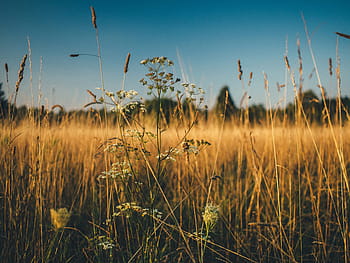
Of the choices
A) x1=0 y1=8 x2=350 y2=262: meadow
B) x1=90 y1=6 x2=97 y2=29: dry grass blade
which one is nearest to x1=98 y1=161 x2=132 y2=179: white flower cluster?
x1=0 y1=8 x2=350 y2=262: meadow

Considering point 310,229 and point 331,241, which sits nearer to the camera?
point 331,241

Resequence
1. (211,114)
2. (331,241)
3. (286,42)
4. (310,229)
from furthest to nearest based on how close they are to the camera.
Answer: (211,114) → (310,229) → (331,241) → (286,42)

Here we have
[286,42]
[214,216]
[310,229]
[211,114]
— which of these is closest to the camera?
[214,216]

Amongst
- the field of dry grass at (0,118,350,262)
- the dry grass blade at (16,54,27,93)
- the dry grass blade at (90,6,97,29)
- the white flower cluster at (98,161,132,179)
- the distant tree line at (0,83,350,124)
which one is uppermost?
Result: the dry grass blade at (90,6,97,29)

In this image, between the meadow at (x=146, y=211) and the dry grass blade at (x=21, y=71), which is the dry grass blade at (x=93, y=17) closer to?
the meadow at (x=146, y=211)

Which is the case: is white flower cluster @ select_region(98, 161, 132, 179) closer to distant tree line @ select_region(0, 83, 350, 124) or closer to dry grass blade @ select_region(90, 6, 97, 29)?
distant tree line @ select_region(0, 83, 350, 124)

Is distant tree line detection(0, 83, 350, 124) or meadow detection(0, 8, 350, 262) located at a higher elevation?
distant tree line detection(0, 83, 350, 124)

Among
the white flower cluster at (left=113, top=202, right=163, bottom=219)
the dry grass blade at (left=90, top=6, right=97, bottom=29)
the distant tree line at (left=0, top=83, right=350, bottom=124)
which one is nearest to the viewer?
the white flower cluster at (left=113, top=202, right=163, bottom=219)

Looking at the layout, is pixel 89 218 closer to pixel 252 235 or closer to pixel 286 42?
pixel 252 235

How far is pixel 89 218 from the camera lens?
6.28 ft

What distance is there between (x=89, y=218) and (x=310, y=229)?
1.78 m

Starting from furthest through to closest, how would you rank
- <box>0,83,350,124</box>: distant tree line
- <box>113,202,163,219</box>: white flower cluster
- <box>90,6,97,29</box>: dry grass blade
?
<box>0,83,350,124</box>: distant tree line, <box>90,6,97,29</box>: dry grass blade, <box>113,202,163,219</box>: white flower cluster

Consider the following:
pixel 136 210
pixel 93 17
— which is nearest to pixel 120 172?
pixel 136 210

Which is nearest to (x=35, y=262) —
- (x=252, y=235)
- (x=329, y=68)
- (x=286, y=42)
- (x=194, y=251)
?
(x=194, y=251)
